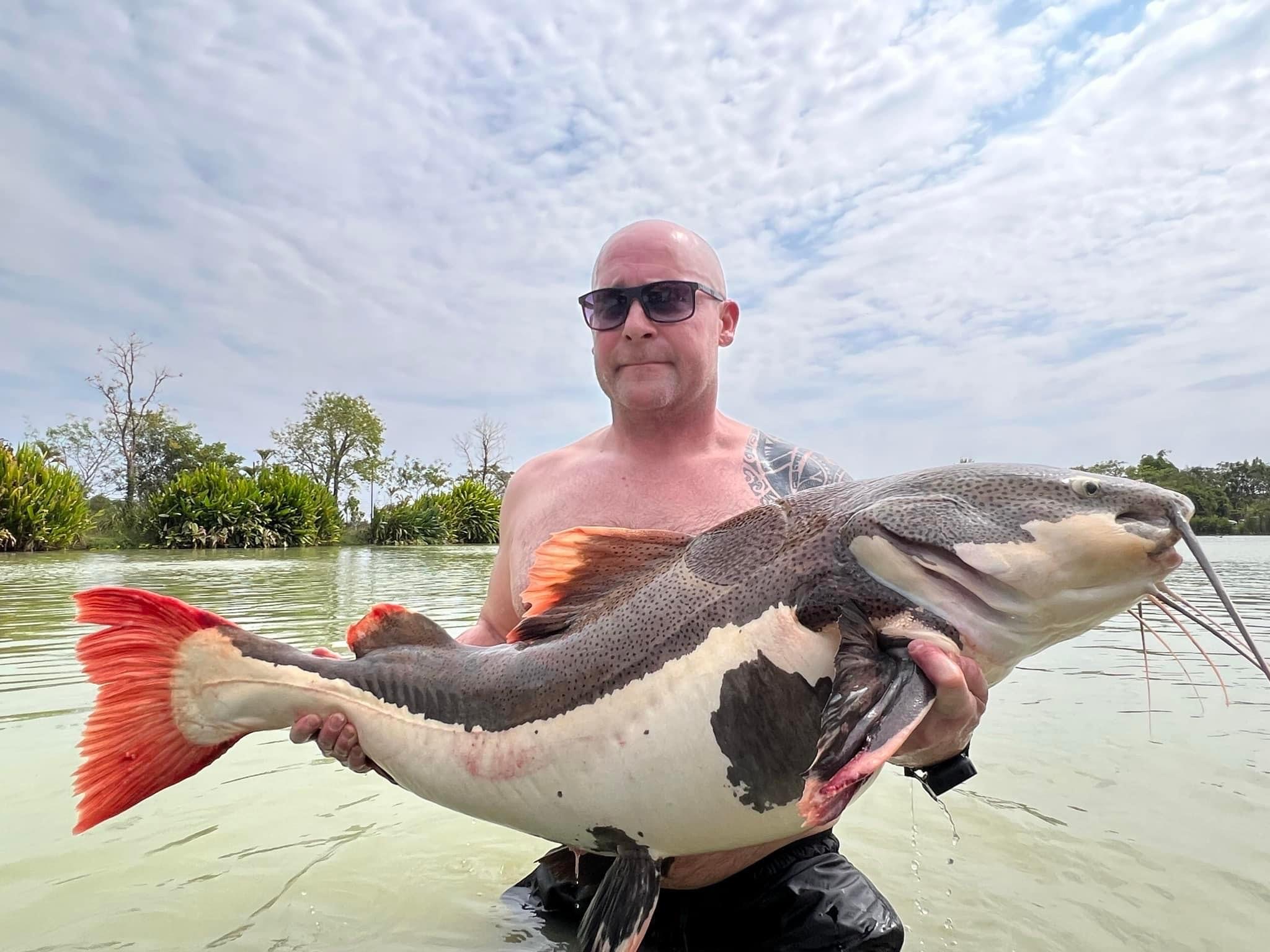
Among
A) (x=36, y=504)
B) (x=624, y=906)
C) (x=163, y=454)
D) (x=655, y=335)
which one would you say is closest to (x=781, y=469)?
(x=655, y=335)

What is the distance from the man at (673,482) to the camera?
2.34 m

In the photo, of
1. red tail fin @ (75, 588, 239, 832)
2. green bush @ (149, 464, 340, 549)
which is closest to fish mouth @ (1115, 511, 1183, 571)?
red tail fin @ (75, 588, 239, 832)

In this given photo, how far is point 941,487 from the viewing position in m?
1.86

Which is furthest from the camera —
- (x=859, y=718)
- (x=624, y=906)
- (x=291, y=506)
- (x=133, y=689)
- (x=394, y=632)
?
(x=291, y=506)

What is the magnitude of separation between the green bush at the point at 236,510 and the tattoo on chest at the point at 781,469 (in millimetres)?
24087

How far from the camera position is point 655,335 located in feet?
9.62

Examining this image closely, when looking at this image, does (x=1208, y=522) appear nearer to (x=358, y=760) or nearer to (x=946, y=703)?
(x=946, y=703)

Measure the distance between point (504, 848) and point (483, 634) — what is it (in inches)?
36.2

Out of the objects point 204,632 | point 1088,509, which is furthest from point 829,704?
point 204,632

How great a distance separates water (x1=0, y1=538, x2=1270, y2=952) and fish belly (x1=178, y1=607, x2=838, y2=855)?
0.75 metres

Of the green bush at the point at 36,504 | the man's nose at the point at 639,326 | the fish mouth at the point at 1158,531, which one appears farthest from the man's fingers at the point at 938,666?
the green bush at the point at 36,504

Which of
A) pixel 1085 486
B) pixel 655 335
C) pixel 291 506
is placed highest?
pixel 291 506

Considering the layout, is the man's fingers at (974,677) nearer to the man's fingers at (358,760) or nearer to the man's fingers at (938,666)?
the man's fingers at (938,666)

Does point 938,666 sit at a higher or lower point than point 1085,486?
lower
